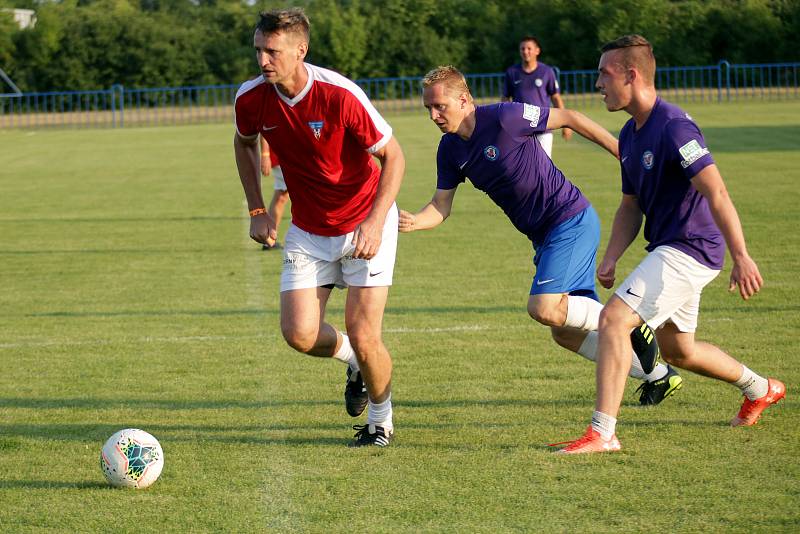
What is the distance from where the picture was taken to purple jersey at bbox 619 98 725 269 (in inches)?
215

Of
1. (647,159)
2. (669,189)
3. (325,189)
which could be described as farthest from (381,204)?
(669,189)

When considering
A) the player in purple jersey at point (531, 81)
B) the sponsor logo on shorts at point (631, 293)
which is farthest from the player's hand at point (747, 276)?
the player in purple jersey at point (531, 81)

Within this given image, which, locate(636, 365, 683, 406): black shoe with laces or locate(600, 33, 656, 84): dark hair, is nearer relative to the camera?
locate(600, 33, 656, 84): dark hair

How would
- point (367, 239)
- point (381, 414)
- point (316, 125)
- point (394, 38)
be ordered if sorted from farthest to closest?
point (394, 38), point (381, 414), point (316, 125), point (367, 239)

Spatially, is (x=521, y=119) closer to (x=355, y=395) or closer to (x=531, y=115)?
(x=531, y=115)

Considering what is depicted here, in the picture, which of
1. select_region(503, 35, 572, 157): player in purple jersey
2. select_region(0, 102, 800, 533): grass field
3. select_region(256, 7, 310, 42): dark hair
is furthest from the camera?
select_region(503, 35, 572, 157): player in purple jersey

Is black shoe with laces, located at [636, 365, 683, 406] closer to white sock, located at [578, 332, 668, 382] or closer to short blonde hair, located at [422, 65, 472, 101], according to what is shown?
white sock, located at [578, 332, 668, 382]

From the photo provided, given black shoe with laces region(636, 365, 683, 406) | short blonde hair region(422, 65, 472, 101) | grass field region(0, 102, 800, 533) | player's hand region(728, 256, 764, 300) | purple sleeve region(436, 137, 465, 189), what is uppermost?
short blonde hair region(422, 65, 472, 101)

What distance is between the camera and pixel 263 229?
20.2ft

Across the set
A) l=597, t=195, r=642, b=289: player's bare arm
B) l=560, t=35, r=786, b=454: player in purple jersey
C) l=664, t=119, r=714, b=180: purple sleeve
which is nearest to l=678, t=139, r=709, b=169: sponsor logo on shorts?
l=664, t=119, r=714, b=180: purple sleeve

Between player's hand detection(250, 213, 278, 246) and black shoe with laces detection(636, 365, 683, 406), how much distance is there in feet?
7.67

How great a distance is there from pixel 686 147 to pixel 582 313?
132cm

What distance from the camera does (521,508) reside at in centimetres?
486

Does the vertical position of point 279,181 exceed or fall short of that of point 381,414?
it exceeds it
